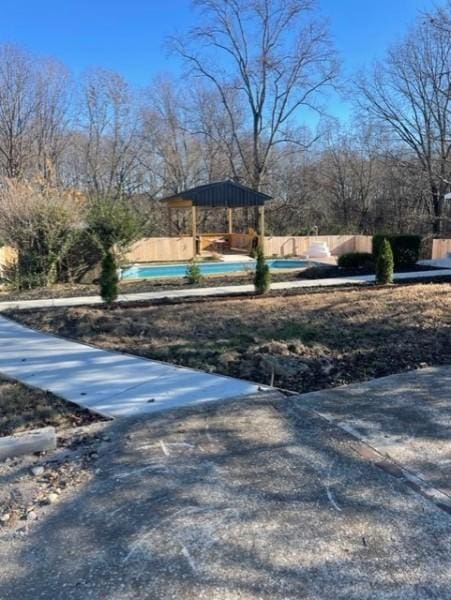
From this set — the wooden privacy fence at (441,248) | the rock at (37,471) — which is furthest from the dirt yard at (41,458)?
the wooden privacy fence at (441,248)

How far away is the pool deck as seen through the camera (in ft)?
29.8

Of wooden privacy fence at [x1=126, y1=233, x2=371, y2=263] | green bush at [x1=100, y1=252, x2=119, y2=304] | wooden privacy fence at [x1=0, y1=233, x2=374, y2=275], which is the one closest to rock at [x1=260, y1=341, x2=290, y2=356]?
green bush at [x1=100, y1=252, x2=119, y2=304]

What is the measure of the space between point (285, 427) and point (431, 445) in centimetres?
94

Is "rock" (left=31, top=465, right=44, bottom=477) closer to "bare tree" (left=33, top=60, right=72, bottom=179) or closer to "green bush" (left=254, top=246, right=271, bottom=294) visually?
"green bush" (left=254, top=246, right=271, bottom=294)

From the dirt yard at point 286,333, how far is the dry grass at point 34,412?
4.67ft

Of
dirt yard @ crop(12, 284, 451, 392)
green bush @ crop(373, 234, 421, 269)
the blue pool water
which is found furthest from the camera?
the blue pool water

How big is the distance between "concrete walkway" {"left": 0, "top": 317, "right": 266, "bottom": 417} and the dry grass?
0.12m

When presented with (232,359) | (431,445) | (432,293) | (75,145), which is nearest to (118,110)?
(75,145)

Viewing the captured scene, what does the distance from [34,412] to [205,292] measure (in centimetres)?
672

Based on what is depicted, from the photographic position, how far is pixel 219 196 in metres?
19.5

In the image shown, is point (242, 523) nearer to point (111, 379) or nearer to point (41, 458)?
point (41, 458)

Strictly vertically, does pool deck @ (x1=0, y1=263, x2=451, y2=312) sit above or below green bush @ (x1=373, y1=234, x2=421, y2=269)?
below

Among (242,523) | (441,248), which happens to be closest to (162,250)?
(441,248)

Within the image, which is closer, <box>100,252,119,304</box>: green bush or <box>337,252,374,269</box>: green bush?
<box>100,252,119,304</box>: green bush
